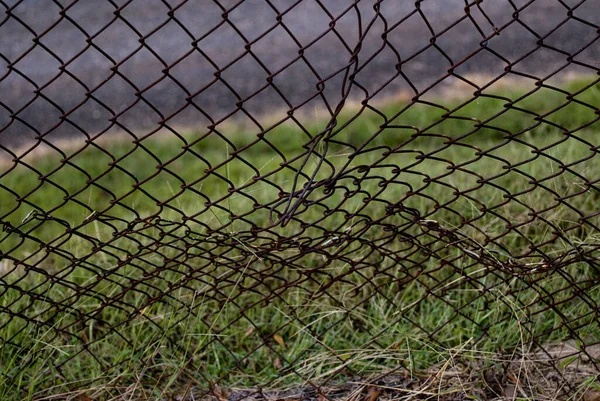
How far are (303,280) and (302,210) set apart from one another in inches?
23.2

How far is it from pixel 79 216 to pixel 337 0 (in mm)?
3278

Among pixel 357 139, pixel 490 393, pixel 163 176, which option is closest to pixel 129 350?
pixel 490 393

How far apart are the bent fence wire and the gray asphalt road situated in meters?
0.03

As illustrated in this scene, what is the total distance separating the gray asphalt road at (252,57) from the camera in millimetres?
5184

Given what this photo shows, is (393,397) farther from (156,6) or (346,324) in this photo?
(156,6)

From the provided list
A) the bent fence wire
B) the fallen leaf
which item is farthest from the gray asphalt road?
the fallen leaf

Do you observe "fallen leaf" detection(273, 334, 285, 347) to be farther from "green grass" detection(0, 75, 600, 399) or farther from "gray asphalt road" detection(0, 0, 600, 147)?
"gray asphalt road" detection(0, 0, 600, 147)

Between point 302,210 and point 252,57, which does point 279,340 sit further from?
point 252,57

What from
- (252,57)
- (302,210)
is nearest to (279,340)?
(302,210)

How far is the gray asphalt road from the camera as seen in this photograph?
518cm

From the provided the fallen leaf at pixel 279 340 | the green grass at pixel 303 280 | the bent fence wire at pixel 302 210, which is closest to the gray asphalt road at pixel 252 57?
the bent fence wire at pixel 302 210

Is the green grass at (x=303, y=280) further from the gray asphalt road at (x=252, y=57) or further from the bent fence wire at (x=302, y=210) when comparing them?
the gray asphalt road at (x=252, y=57)

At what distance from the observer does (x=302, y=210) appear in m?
2.74

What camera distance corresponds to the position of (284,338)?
2.71 m
